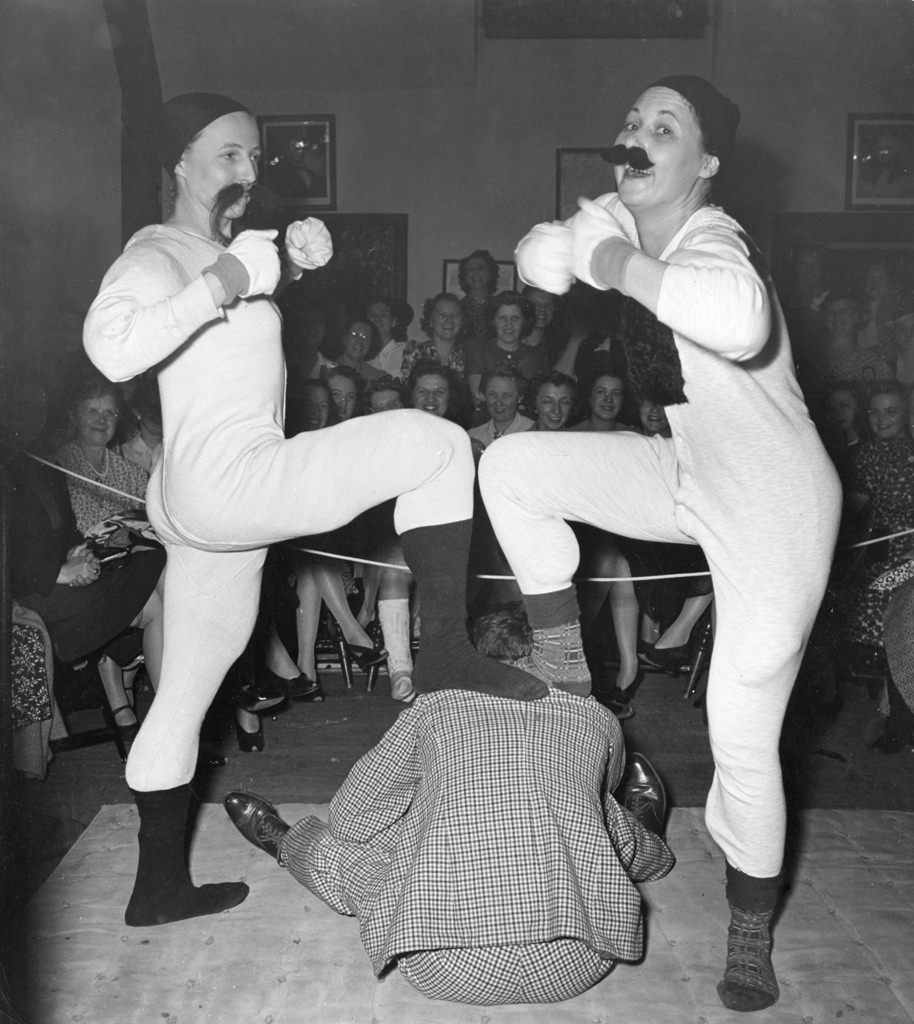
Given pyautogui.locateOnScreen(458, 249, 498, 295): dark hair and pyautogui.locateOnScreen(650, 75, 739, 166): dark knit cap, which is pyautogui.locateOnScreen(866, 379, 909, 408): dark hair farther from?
pyautogui.locateOnScreen(650, 75, 739, 166): dark knit cap

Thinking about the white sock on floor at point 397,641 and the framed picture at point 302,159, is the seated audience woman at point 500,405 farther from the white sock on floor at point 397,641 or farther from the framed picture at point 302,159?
the framed picture at point 302,159

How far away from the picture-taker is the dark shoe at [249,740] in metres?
3.31

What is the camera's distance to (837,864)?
2.33 m

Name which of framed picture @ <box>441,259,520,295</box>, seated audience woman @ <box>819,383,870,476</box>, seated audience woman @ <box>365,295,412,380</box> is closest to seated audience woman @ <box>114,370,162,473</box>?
seated audience woman @ <box>365,295,412,380</box>

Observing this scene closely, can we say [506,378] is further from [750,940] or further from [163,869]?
[750,940]

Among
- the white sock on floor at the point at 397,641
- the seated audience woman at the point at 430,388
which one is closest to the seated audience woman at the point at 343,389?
the seated audience woman at the point at 430,388

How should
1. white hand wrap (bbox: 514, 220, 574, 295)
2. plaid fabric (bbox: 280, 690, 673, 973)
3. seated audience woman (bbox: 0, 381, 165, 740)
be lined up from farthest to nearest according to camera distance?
seated audience woman (bbox: 0, 381, 165, 740) → white hand wrap (bbox: 514, 220, 574, 295) → plaid fabric (bbox: 280, 690, 673, 973)

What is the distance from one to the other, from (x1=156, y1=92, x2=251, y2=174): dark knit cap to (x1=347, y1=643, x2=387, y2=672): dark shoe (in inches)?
90.5

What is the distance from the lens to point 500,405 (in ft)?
13.4

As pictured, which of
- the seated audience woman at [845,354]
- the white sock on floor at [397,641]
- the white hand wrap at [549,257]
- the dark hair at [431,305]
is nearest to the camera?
the white hand wrap at [549,257]

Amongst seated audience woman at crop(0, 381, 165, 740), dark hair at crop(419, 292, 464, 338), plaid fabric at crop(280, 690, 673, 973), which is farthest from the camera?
dark hair at crop(419, 292, 464, 338)

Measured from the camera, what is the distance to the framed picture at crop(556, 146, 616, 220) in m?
5.20

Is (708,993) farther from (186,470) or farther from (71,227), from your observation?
(71,227)

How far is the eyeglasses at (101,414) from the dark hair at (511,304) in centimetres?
173
